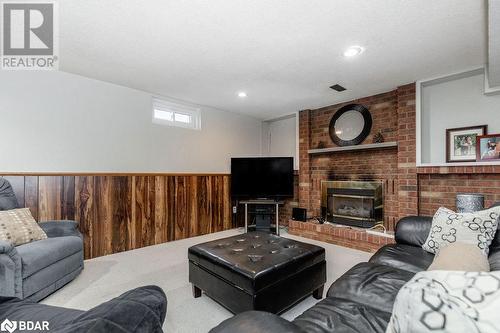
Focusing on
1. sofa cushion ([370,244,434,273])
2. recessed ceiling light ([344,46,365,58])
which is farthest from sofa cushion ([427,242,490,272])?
recessed ceiling light ([344,46,365,58])

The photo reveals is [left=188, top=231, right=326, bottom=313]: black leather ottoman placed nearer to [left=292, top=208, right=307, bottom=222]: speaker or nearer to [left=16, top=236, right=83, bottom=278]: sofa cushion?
[left=16, top=236, right=83, bottom=278]: sofa cushion

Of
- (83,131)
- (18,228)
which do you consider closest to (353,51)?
(83,131)

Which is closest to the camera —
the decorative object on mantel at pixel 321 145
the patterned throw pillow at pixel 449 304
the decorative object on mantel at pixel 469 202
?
the patterned throw pillow at pixel 449 304

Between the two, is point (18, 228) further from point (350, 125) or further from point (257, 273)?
point (350, 125)

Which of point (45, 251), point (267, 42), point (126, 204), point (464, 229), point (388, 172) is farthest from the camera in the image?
point (388, 172)

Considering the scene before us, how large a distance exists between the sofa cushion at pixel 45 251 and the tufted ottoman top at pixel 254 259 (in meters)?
1.16

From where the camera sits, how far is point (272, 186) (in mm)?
4383

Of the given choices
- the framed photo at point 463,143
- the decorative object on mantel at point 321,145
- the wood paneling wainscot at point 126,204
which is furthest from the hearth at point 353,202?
the wood paneling wainscot at point 126,204

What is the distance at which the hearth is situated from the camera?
365 cm

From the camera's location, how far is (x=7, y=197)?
2344 millimetres

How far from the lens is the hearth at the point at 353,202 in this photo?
3648mm

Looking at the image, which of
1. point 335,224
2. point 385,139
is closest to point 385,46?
point 385,139

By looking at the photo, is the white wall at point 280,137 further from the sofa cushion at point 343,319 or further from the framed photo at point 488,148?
the sofa cushion at point 343,319

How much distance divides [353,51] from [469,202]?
6.83 ft
